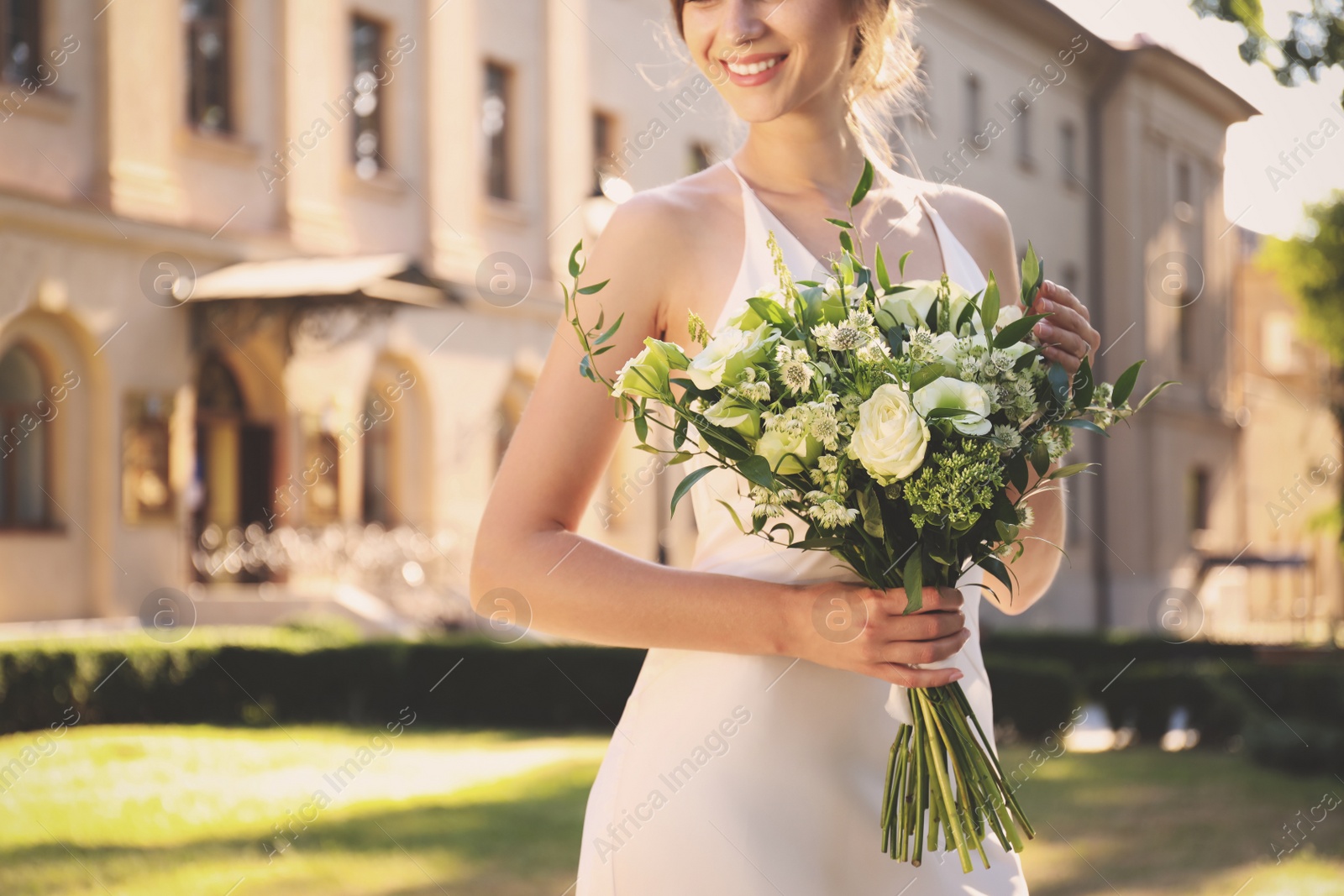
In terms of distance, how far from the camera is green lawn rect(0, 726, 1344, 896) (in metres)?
8.05

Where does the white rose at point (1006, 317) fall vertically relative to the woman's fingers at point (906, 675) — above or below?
above

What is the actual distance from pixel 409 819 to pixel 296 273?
31.3ft

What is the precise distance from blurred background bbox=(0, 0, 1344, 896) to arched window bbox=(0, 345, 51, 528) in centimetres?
4

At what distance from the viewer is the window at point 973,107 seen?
3088 cm

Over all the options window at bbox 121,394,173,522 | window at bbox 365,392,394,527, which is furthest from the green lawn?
window at bbox 365,392,394,527

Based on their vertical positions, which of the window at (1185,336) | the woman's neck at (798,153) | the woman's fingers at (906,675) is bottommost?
the woman's fingers at (906,675)

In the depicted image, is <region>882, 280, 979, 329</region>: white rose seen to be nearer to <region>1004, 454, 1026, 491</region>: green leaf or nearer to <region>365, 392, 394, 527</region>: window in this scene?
<region>1004, 454, 1026, 491</region>: green leaf

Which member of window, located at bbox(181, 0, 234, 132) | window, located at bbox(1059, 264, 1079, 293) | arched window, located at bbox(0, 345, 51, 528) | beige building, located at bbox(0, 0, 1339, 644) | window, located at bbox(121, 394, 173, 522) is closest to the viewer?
arched window, located at bbox(0, 345, 51, 528)

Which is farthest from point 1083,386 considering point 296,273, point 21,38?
point 296,273

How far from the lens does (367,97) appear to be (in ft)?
68.6

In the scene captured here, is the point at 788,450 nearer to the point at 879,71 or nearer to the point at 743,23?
the point at 743,23

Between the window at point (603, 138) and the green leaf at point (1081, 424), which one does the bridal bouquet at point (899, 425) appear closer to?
the green leaf at point (1081, 424)

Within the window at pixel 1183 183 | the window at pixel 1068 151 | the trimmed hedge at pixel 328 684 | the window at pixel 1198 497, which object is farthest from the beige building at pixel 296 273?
the window at pixel 1198 497

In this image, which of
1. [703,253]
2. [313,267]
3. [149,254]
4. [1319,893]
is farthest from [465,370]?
[703,253]
